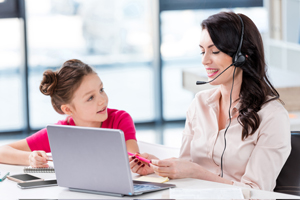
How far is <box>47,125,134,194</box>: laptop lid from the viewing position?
47.7 inches

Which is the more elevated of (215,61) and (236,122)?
(215,61)

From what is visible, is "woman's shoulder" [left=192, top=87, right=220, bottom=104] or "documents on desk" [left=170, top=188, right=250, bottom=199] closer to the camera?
"documents on desk" [left=170, top=188, right=250, bottom=199]

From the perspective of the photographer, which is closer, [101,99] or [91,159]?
[91,159]

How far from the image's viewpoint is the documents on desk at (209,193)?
1254mm

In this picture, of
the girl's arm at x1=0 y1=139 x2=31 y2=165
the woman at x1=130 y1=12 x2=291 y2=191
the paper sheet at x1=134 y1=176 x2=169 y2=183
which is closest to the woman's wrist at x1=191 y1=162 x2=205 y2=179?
the woman at x1=130 y1=12 x2=291 y2=191

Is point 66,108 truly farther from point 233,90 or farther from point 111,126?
point 233,90

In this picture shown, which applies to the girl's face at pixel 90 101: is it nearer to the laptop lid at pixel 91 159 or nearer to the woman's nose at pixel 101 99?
the woman's nose at pixel 101 99

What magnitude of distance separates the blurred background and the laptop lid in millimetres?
3011

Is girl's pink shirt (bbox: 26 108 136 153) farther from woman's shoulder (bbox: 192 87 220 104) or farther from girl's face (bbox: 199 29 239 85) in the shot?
girl's face (bbox: 199 29 239 85)

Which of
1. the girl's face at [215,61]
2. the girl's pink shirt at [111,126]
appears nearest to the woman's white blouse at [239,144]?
the girl's face at [215,61]

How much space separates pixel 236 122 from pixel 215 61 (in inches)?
9.7

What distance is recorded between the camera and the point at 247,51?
1615 mm

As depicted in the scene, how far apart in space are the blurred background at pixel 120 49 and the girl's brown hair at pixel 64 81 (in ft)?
8.33

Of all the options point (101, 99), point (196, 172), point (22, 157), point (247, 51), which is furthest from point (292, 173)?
point (22, 157)
